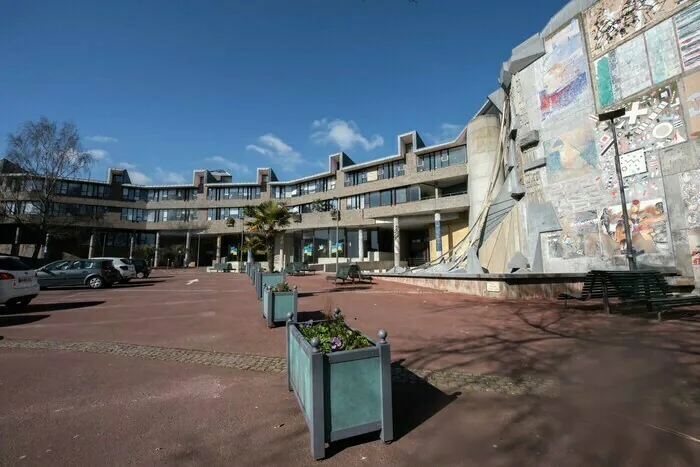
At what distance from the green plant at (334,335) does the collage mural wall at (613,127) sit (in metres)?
13.0

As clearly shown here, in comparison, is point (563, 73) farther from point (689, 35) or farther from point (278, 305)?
point (278, 305)

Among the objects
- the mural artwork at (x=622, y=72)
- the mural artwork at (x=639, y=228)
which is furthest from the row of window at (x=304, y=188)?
the mural artwork at (x=639, y=228)

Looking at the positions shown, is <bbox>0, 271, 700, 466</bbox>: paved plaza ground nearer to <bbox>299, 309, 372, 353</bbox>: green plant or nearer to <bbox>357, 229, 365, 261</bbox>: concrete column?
<bbox>299, 309, 372, 353</bbox>: green plant

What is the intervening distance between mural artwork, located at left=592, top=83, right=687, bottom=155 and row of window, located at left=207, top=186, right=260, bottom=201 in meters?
47.3

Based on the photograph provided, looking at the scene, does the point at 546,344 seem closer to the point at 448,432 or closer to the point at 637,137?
the point at 448,432

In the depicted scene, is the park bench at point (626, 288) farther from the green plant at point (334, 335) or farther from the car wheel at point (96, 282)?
the car wheel at point (96, 282)

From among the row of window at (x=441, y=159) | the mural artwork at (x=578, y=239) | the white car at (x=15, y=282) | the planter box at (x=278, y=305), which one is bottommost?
the planter box at (x=278, y=305)

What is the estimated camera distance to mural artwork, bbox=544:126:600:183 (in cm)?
1361

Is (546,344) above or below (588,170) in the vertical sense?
below

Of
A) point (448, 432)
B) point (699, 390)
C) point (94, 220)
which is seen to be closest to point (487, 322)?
point (699, 390)

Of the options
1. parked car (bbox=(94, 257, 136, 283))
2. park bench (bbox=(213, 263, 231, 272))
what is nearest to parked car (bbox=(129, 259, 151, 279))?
parked car (bbox=(94, 257, 136, 283))

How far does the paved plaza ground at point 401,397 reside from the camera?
2.66 m

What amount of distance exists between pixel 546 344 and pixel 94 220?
2268 inches

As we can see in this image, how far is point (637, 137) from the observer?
1216 centimetres
